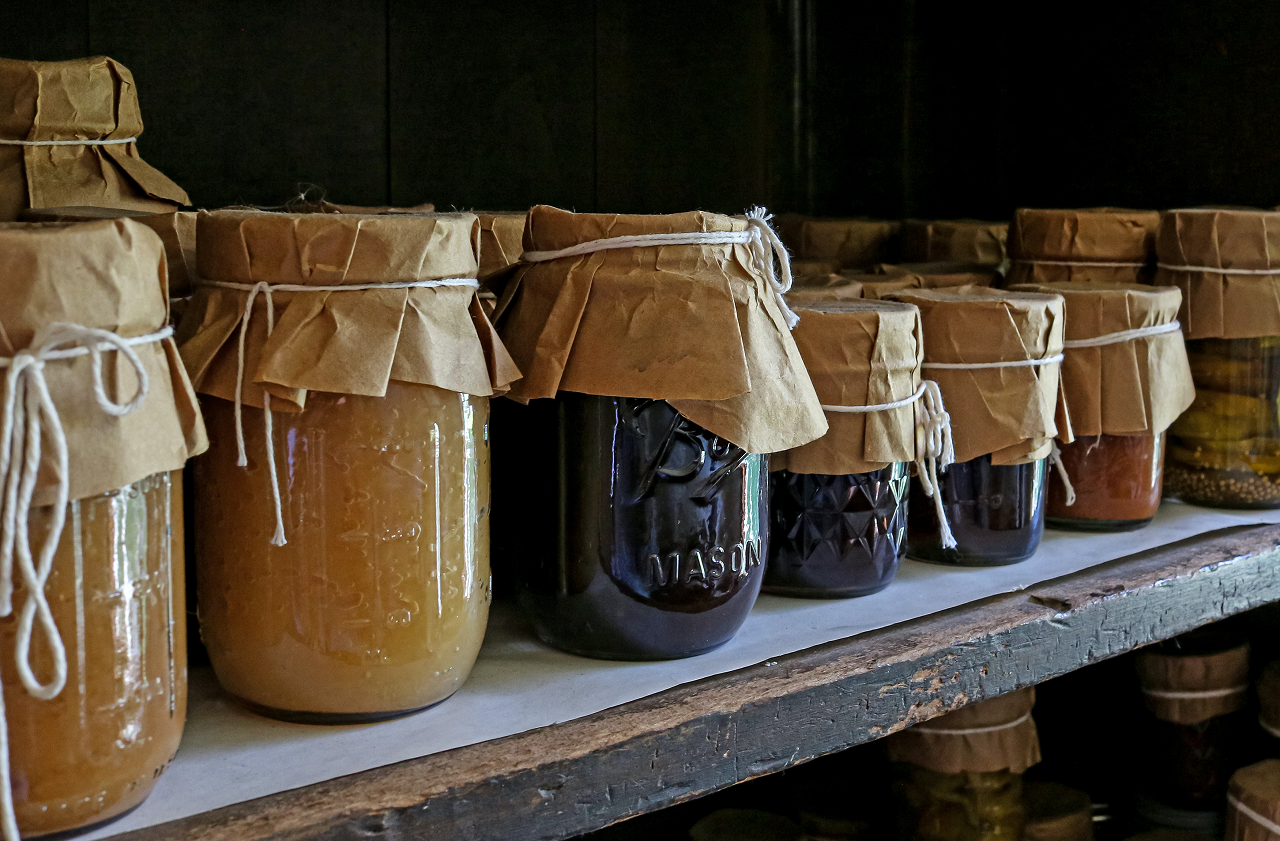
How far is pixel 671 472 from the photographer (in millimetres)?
793

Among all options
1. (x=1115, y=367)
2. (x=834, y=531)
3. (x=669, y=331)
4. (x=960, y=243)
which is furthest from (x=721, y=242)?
(x=960, y=243)

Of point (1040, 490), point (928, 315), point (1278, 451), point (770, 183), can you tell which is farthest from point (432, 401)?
point (770, 183)

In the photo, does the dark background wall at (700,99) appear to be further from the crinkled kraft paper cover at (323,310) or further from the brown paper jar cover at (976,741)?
the brown paper jar cover at (976,741)

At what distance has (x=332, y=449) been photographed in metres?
0.68

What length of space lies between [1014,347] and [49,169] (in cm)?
82

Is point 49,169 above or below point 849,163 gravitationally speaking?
below

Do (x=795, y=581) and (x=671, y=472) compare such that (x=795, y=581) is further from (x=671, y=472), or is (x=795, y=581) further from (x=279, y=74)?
(x=279, y=74)

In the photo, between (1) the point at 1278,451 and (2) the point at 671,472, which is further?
(1) the point at 1278,451

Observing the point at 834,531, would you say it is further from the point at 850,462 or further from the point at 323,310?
the point at 323,310

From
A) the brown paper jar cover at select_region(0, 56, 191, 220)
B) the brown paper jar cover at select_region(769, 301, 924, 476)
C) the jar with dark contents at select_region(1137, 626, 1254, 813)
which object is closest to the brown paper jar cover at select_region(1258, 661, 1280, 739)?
the jar with dark contents at select_region(1137, 626, 1254, 813)

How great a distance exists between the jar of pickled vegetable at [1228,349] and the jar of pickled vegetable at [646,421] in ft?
2.29

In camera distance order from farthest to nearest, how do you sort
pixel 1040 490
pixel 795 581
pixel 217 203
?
pixel 217 203, pixel 1040 490, pixel 795 581

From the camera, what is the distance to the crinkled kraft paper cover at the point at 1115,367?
116 centimetres

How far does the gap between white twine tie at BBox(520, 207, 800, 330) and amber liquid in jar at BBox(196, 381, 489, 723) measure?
0.14 m
